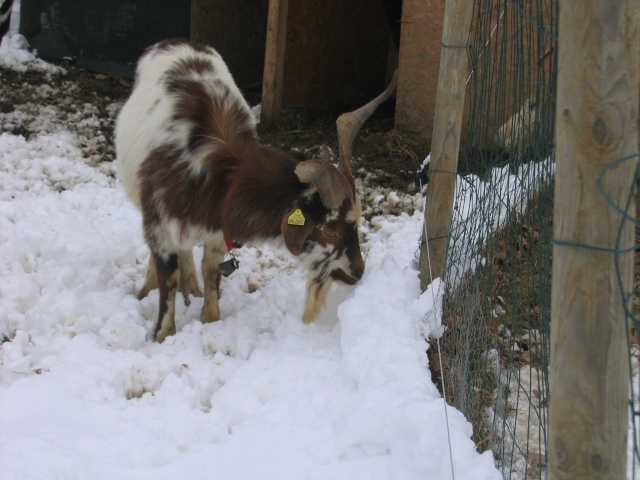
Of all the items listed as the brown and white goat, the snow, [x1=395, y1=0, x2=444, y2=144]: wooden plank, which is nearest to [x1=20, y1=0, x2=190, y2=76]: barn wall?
[x1=395, y1=0, x2=444, y2=144]: wooden plank

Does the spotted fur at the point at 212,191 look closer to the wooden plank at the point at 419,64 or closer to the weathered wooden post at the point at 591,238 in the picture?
the weathered wooden post at the point at 591,238

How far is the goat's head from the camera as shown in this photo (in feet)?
12.5

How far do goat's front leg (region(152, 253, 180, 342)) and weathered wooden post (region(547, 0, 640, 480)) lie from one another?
294 cm

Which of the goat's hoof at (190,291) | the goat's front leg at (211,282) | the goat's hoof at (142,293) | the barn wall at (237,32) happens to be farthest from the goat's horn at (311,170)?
the barn wall at (237,32)

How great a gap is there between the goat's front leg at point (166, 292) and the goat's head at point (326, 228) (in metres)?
0.80

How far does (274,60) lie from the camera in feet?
25.5

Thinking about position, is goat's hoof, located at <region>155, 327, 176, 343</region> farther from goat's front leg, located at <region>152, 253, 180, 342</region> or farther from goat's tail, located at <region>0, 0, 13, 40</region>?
goat's tail, located at <region>0, 0, 13, 40</region>

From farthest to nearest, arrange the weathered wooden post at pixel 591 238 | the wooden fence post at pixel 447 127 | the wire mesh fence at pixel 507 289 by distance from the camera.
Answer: the wooden fence post at pixel 447 127 → the wire mesh fence at pixel 507 289 → the weathered wooden post at pixel 591 238

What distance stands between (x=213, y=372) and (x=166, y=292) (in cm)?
75

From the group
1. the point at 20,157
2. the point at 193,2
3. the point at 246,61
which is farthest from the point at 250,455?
the point at 246,61

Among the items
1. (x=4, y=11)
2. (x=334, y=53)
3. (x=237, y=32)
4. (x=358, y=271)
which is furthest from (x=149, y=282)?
(x=237, y=32)

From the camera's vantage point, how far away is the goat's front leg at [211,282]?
14.8 ft

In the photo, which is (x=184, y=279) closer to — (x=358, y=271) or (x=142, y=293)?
(x=142, y=293)

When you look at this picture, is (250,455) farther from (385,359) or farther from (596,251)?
(596,251)
